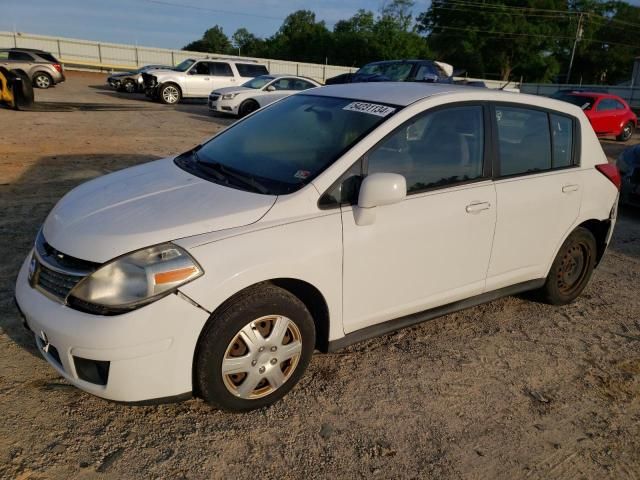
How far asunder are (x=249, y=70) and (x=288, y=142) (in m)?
18.4

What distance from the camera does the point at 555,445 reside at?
2.74 metres

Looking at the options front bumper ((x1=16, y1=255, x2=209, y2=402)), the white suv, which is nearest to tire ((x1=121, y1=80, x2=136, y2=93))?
the white suv

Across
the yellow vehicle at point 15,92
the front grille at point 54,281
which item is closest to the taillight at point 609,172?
the front grille at point 54,281

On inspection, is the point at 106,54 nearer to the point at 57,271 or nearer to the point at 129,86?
the point at 129,86

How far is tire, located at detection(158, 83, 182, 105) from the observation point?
2017cm

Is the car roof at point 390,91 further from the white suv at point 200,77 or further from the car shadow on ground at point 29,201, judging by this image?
the white suv at point 200,77

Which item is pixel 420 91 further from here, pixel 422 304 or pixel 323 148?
pixel 422 304

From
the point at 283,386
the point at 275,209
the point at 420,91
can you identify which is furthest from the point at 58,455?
the point at 420,91

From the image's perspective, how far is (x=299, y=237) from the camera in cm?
272

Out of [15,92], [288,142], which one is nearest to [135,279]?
[288,142]

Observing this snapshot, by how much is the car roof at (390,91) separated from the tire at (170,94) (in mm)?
17786

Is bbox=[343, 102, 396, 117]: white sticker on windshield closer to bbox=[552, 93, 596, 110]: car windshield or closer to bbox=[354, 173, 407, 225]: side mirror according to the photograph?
bbox=[354, 173, 407, 225]: side mirror

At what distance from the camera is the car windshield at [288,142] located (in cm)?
305

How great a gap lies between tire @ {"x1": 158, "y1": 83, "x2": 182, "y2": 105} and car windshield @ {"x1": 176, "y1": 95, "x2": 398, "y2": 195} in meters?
17.8
